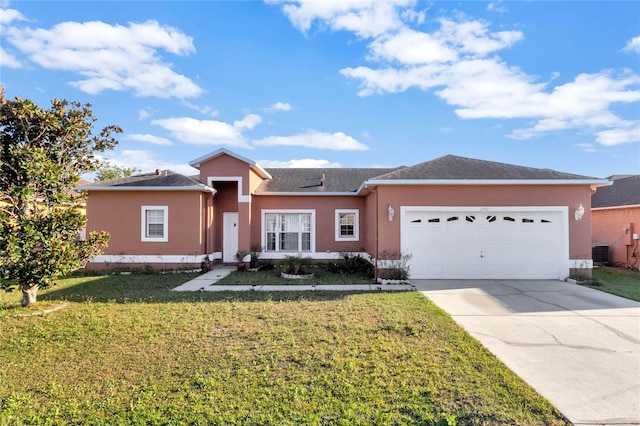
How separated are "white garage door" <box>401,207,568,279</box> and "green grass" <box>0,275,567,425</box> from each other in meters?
3.89

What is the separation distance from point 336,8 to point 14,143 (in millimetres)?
9039

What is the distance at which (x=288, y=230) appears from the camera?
14.9 meters

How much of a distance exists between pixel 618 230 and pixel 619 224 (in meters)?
0.29

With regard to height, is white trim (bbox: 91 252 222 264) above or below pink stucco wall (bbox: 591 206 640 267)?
below

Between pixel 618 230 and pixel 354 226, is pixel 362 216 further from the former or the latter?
pixel 618 230

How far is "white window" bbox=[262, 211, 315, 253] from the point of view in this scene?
48.5 feet

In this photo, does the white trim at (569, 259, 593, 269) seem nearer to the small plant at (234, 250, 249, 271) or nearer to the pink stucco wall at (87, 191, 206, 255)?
the small plant at (234, 250, 249, 271)

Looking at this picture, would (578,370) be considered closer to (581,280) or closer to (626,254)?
(581,280)

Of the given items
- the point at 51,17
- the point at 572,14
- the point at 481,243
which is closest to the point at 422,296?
the point at 481,243

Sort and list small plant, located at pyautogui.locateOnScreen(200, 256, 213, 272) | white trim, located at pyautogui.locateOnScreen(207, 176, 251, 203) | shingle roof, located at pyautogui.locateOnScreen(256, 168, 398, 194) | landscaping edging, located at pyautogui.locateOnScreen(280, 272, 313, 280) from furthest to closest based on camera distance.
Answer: shingle roof, located at pyautogui.locateOnScreen(256, 168, 398, 194) < white trim, located at pyautogui.locateOnScreen(207, 176, 251, 203) < small plant, located at pyautogui.locateOnScreen(200, 256, 213, 272) < landscaping edging, located at pyautogui.locateOnScreen(280, 272, 313, 280)

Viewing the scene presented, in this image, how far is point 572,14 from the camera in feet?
32.1

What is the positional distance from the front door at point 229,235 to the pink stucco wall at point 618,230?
17.7 metres

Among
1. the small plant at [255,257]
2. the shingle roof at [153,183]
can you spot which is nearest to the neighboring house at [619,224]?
the small plant at [255,257]

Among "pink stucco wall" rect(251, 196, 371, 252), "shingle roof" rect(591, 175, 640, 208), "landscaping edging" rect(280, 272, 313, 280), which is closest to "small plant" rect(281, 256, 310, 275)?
"landscaping edging" rect(280, 272, 313, 280)
